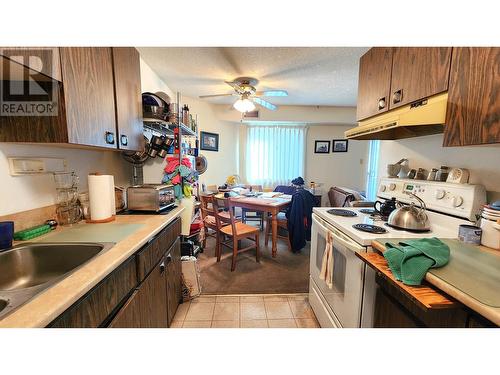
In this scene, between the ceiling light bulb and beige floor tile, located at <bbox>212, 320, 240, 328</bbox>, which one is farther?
the ceiling light bulb

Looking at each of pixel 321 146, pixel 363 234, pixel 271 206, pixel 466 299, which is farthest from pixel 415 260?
pixel 321 146

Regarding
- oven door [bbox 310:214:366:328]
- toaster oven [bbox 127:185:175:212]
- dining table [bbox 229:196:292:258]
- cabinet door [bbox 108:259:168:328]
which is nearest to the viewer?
cabinet door [bbox 108:259:168:328]

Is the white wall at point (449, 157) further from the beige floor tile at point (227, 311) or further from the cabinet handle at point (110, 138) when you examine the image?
the cabinet handle at point (110, 138)

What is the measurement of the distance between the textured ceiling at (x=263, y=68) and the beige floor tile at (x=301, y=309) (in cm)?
251

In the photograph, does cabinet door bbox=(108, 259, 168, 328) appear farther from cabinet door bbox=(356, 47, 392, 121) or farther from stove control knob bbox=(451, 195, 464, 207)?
cabinet door bbox=(356, 47, 392, 121)

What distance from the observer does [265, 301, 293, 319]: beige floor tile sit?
5.66 feet

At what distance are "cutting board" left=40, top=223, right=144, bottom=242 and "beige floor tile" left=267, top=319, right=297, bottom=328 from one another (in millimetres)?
1280

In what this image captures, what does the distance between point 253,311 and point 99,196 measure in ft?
5.00

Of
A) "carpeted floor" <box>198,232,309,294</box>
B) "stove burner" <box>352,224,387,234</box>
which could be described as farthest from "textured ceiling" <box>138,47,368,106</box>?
"carpeted floor" <box>198,232,309,294</box>

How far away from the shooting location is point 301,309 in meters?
1.80

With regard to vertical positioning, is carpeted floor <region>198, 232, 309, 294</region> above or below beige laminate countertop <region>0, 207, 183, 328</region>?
below

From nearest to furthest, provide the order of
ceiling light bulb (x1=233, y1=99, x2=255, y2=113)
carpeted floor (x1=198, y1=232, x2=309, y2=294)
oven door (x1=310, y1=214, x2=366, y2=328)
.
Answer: oven door (x1=310, y1=214, x2=366, y2=328) → carpeted floor (x1=198, y1=232, x2=309, y2=294) → ceiling light bulb (x1=233, y1=99, x2=255, y2=113)

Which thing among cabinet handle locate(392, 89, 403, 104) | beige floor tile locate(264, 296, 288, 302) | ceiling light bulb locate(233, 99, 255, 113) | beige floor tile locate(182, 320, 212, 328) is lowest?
beige floor tile locate(264, 296, 288, 302)
